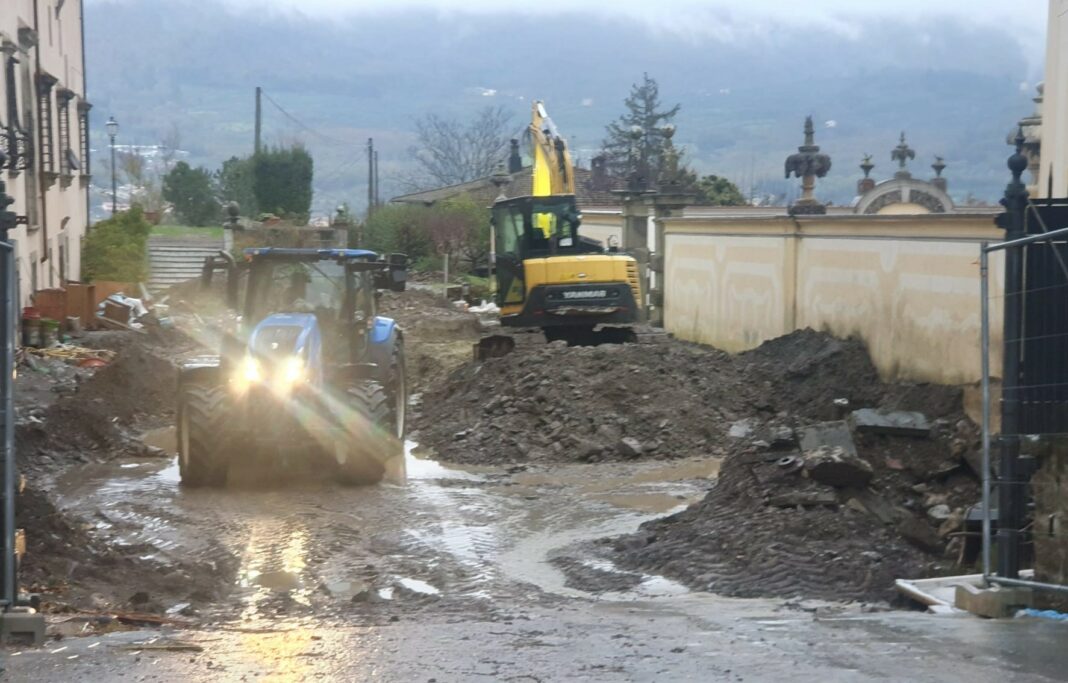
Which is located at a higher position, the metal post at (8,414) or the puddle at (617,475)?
the metal post at (8,414)

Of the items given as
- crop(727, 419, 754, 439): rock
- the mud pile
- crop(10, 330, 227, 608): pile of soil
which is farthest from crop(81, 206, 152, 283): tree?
crop(727, 419, 754, 439): rock

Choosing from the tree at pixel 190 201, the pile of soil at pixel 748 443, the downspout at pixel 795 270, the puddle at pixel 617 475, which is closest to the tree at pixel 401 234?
the tree at pixel 190 201

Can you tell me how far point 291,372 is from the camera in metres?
13.2

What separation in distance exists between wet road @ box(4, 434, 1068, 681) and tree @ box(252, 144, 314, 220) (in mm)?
39002

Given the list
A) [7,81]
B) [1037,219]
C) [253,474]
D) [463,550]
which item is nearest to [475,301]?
[7,81]

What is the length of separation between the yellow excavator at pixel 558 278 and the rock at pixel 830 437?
12221mm

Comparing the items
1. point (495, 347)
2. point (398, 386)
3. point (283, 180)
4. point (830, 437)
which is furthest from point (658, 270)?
point (283, 180)

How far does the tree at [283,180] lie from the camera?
53156 millimetres

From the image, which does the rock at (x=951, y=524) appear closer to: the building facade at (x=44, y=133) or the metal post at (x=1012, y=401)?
the metal post at (x=1012, y=401)

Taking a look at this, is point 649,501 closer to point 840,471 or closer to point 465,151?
point 840,471

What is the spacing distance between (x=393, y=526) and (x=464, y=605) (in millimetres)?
3167

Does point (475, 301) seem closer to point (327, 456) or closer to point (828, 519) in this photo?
point (327, 456)

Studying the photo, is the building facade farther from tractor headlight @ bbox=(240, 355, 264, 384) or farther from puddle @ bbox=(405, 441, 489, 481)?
tractor headlight @ bbox=(240, 355, 264, 384)

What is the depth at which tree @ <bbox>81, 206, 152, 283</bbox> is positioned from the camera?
34.9 m
